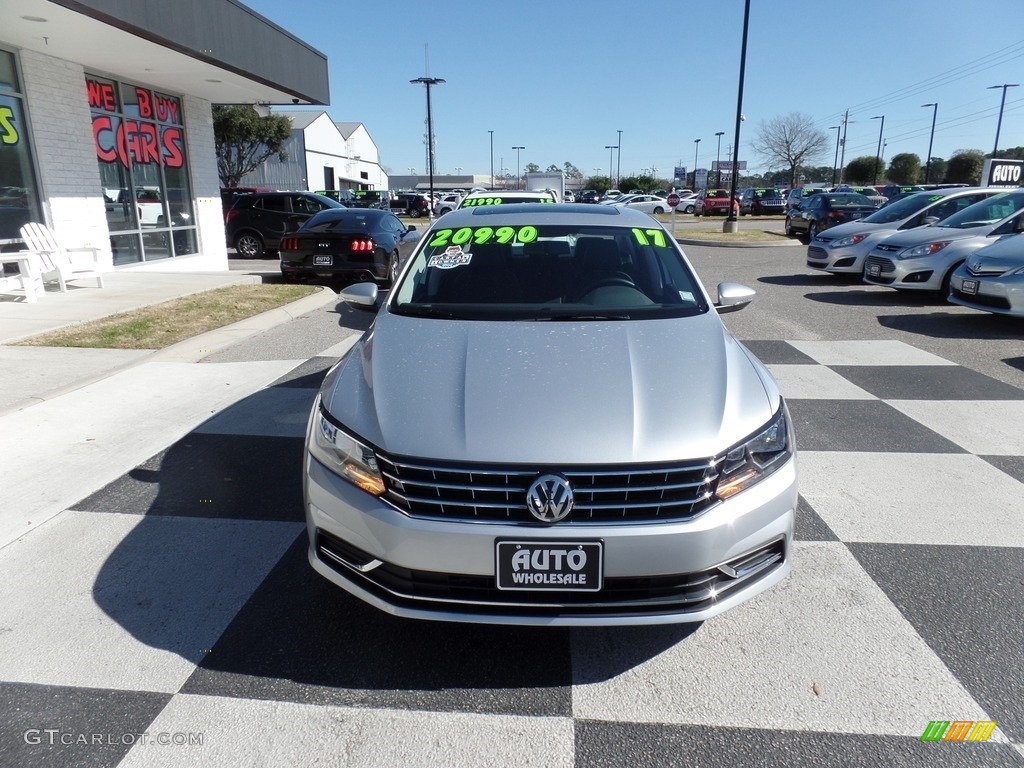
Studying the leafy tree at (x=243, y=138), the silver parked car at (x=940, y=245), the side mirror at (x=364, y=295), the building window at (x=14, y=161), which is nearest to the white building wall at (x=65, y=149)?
the building window at (x=14, y=161)

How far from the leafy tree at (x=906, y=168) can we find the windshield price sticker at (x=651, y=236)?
8276cm

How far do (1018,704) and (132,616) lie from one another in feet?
11.0

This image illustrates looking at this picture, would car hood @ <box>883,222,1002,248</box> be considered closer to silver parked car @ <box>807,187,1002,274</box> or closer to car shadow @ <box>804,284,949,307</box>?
car shadow @ <box>804,284,949,307</box>

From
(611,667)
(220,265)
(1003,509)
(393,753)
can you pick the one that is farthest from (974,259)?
(220,265)

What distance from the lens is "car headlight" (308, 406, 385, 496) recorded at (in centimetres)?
255

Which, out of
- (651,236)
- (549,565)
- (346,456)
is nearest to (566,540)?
(549,565)

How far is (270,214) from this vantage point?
18641 millimetres

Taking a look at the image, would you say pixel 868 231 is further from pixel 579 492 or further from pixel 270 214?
pixel 270 214

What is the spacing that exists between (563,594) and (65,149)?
43.2ft

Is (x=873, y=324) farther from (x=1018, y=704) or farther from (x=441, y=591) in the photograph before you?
Answer: (x=441, y=591)

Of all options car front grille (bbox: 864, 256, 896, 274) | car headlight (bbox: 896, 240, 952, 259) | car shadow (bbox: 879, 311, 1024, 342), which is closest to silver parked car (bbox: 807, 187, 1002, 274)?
car front grille (bbox: 864, 256, 896, 274)

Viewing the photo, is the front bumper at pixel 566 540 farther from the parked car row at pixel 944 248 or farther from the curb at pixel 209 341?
the parked car row at pixel 944 248

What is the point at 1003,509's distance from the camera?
13.1 feet

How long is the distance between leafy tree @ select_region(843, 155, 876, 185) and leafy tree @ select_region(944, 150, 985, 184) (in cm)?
1058
